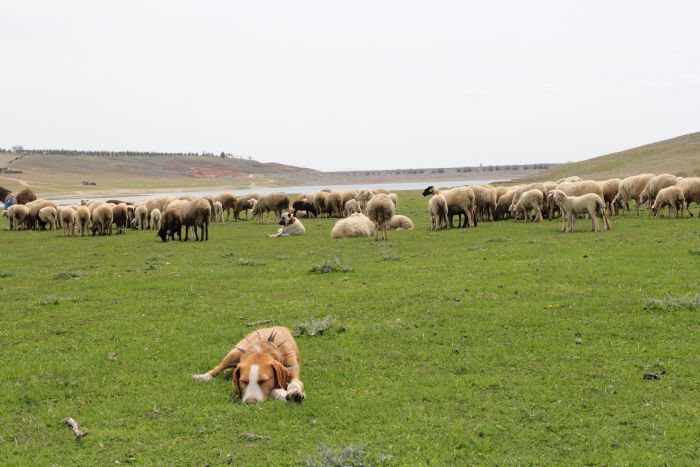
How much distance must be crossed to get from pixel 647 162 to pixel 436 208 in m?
50.9

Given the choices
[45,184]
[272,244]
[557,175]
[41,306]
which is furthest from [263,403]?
[45,184]

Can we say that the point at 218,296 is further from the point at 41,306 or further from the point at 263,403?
the point at 263,403

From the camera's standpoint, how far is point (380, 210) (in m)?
22.4

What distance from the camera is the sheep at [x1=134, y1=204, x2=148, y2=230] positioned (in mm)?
31484

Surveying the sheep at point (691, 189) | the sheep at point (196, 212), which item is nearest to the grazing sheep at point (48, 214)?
the sheep at point (196, 212)

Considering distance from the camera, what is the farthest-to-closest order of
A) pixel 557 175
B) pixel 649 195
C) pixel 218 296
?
pixel 557 175, pixel 649 195, pixel 218 296

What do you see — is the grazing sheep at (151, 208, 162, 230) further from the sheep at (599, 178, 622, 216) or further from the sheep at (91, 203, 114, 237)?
the sheep at (599, 178, 622, 216)

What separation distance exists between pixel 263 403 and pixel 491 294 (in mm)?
6036

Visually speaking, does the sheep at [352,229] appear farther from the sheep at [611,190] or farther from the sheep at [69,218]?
the sheep at [69,218]

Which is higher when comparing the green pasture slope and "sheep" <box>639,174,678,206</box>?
"sheep" <box>639,174,678,206</box>

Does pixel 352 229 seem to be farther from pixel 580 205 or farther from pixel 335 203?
pixel 335 203

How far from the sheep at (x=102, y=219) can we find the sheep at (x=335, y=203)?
Answer: 12804 mm

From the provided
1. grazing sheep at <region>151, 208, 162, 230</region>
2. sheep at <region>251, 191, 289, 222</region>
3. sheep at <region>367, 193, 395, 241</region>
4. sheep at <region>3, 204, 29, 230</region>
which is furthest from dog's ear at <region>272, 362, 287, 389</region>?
sheep at <region>3, 204, 29, 230</region>

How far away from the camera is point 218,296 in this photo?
12.2 m
